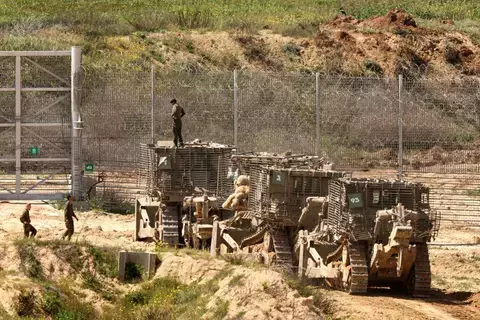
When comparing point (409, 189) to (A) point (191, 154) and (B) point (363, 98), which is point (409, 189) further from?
(B) point (363, 98)

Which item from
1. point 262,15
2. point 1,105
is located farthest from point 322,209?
point 262,15

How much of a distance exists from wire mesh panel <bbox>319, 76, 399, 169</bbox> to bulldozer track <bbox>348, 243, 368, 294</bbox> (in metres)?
10.5

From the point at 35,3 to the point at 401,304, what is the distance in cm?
4732

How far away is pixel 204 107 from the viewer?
37.3 m

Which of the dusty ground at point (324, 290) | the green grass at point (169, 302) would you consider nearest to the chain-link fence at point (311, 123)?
the dusty ground at point (324, 290)

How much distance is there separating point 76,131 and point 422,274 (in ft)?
46.5

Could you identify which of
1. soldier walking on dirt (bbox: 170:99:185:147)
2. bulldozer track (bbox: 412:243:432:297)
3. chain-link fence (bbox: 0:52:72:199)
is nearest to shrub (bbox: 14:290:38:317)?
bulldozer track (bbox: 412:243:432:297)

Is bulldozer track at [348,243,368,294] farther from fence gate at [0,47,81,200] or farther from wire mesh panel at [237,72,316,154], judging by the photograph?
fence gate at [0,47,81,200]

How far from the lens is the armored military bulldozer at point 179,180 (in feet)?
103

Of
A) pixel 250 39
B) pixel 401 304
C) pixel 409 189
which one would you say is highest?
pixel 250 39

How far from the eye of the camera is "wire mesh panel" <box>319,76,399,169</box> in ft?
120

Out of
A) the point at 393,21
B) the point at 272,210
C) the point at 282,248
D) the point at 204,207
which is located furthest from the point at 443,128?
the point at 393,21

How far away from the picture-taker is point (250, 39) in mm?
58625

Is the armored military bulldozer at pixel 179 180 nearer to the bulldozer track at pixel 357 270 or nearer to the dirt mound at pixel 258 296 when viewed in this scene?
the bulldozer track at pixel 357 270
